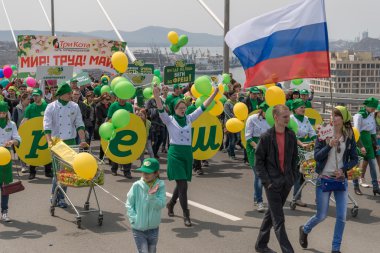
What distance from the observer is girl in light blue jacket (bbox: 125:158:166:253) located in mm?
5320

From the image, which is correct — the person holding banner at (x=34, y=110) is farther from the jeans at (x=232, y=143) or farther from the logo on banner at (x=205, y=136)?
the jeans at (x=232, y=143)

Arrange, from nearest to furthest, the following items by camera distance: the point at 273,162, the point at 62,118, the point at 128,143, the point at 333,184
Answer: the point at 273,162
the point at 333,184
the point at 62,118
the point at 128,143

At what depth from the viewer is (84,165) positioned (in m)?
7.15

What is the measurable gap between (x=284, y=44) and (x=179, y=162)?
82.5 inches

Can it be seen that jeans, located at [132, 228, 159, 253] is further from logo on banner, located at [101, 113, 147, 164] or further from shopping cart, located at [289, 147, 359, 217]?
logo on banner, located at [101, 113, 147, 164]

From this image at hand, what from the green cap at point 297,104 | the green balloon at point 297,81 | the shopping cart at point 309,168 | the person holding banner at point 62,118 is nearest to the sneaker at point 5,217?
the person holding banner at point 62,118

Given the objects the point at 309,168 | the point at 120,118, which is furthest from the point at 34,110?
the point at 309,168

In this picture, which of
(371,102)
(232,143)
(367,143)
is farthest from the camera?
(232,143)

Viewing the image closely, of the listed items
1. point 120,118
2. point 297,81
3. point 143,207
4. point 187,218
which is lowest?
point 187,218

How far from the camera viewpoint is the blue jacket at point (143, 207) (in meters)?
5.31

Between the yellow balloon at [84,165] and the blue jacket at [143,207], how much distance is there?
1.93 m

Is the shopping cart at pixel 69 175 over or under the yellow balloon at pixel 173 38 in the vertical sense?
under

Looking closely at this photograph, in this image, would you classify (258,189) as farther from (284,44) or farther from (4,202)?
(4,202)

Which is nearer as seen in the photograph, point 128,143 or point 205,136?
point 128,143
